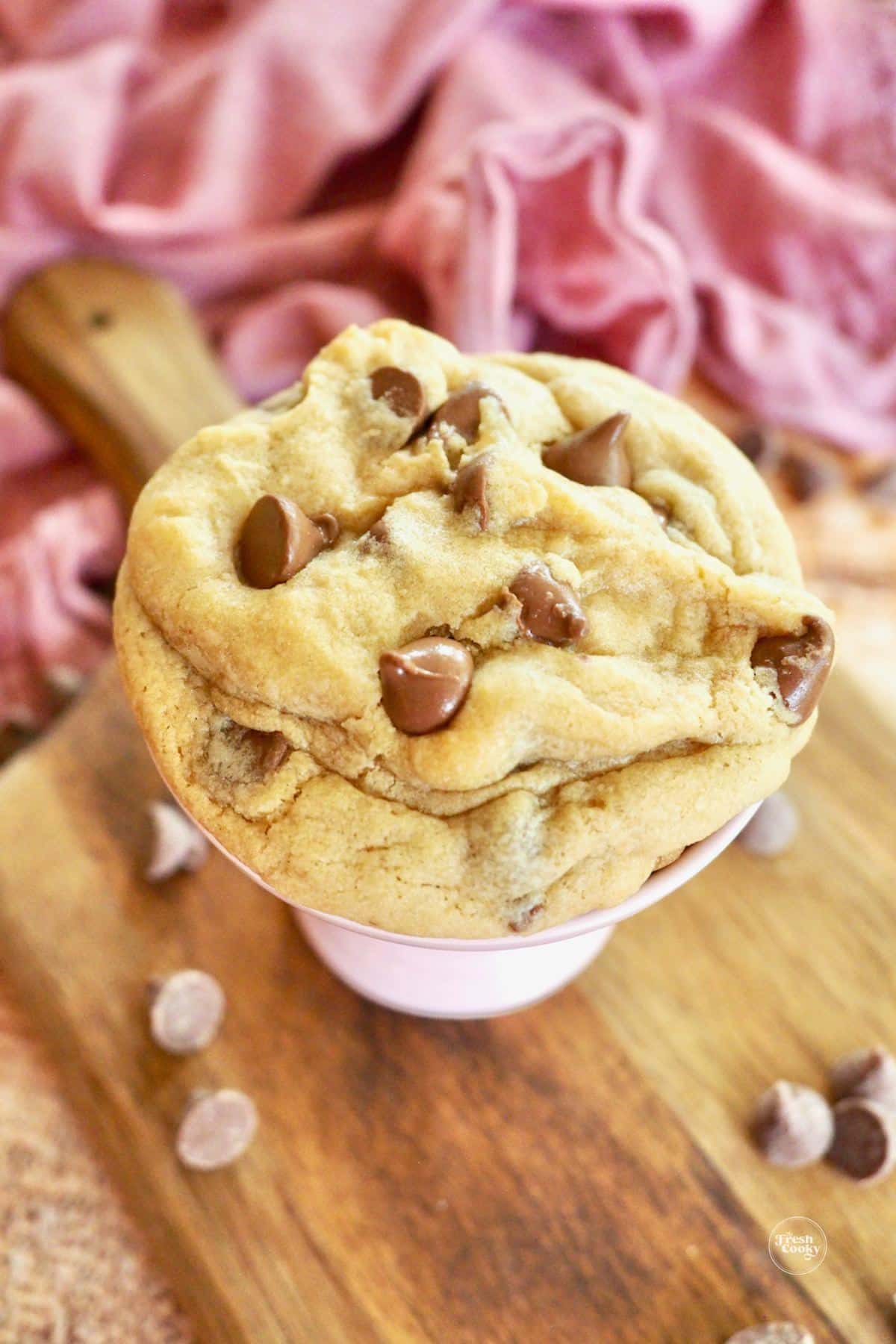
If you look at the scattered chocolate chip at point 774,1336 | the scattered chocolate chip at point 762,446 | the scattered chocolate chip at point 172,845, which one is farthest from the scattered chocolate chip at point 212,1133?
the scattered chocolate chip at point 762,446

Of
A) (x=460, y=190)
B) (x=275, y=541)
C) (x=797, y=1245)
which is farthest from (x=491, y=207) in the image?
(x=797, y=1245)

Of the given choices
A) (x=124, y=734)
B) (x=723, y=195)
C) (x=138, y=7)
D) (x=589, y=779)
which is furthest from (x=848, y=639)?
(x=138, y=7)

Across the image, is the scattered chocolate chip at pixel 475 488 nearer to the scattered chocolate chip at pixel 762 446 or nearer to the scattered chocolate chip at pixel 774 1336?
the scattered chocolate chip at pixel 774 1336

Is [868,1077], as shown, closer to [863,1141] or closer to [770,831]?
[863,1141]

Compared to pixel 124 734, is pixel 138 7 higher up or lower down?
higher up

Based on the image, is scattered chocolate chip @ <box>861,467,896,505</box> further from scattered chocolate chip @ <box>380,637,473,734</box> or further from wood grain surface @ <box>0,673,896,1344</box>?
scattered chocolate chip @ <box>380,637,473,734</box>

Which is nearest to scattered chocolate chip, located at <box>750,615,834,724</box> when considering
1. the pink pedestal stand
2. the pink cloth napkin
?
the pink pedestal stand

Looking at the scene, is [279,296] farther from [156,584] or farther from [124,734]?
[156,584]
